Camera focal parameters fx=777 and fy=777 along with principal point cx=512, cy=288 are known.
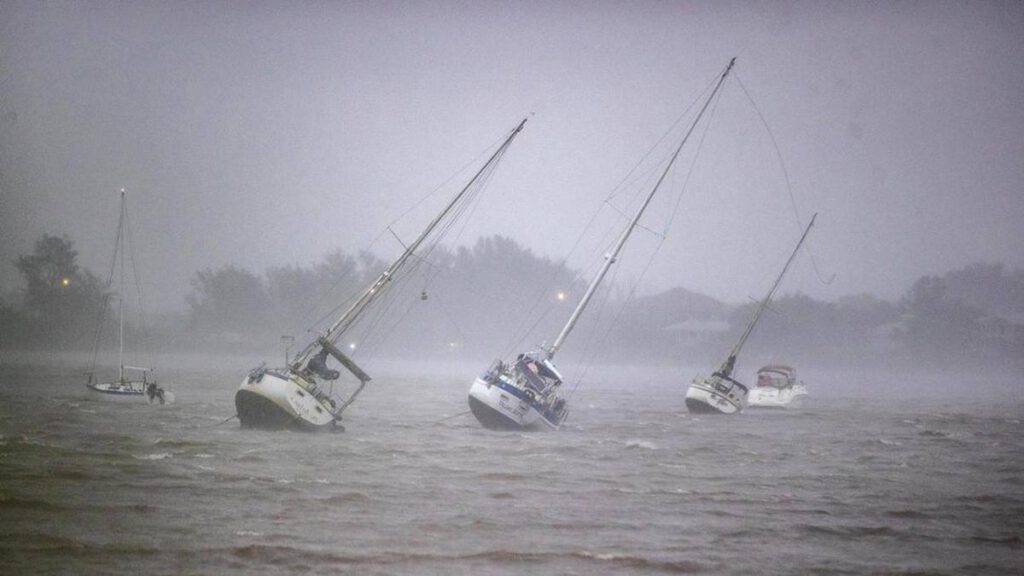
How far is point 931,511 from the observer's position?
20.8m

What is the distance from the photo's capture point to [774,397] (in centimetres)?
6381

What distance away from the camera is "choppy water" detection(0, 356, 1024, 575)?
47.6ft

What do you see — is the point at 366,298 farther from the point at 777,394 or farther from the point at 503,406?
the point at 777,394

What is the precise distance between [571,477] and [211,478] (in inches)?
423

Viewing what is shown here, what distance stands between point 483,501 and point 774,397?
4908 cm

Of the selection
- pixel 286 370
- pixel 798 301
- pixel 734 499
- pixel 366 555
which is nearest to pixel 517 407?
pixel 286 370

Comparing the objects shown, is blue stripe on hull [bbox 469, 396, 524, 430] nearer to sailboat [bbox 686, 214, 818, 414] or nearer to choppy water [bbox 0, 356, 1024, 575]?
choppy water [bbox 0, 356, 1024, 575]

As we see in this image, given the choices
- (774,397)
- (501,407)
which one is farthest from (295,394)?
(774,397)

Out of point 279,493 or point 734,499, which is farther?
point 734,499

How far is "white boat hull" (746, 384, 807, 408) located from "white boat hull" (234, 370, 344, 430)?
139 feet

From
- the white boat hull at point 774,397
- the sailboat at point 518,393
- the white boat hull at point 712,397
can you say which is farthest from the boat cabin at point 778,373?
the sailboat at point 518,393

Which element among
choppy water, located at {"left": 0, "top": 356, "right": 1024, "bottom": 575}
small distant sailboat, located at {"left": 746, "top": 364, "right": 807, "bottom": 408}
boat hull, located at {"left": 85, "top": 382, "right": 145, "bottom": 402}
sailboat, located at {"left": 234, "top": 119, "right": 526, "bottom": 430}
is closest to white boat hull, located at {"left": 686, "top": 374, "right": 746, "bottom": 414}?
choppy water, located at {"left": 0, "top": 356, "right": 1024, "bottom": 575}

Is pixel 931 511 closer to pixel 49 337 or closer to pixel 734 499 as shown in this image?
pixel 734 499

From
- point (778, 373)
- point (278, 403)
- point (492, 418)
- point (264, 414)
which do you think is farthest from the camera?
point (778, 373)
